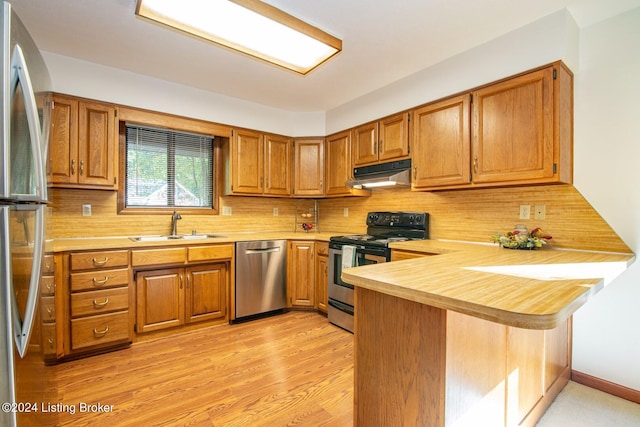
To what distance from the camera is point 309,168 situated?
3.72 m

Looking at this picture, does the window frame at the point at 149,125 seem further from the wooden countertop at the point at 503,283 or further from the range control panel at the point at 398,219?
the wooden countertop at the point at 503,283

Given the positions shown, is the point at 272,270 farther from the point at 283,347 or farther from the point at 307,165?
the point at 307,165

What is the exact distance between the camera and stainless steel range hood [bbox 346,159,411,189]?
2.71 metres

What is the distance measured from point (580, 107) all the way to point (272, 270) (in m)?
2.93

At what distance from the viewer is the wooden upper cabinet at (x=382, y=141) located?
2.80m

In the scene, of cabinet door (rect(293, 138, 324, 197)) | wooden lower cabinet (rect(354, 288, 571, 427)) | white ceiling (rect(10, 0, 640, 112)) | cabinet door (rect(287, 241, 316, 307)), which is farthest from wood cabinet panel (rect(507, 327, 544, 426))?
cabinet door (rect(293, 138, 324, 197))

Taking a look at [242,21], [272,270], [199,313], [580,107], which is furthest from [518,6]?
[199,313]

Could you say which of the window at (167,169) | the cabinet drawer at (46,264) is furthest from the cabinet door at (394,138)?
the cabinet drawer at (46,264)

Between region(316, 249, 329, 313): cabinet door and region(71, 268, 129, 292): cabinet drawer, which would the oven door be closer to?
region(316, 249, 329, 313): cabinet door

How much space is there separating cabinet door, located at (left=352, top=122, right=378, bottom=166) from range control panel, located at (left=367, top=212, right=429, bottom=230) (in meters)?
0.60

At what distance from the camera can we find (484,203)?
8.14 ft

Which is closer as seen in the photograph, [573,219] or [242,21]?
[242,21]

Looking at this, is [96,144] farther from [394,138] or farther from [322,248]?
[394,138]

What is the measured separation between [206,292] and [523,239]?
9.04 feet
